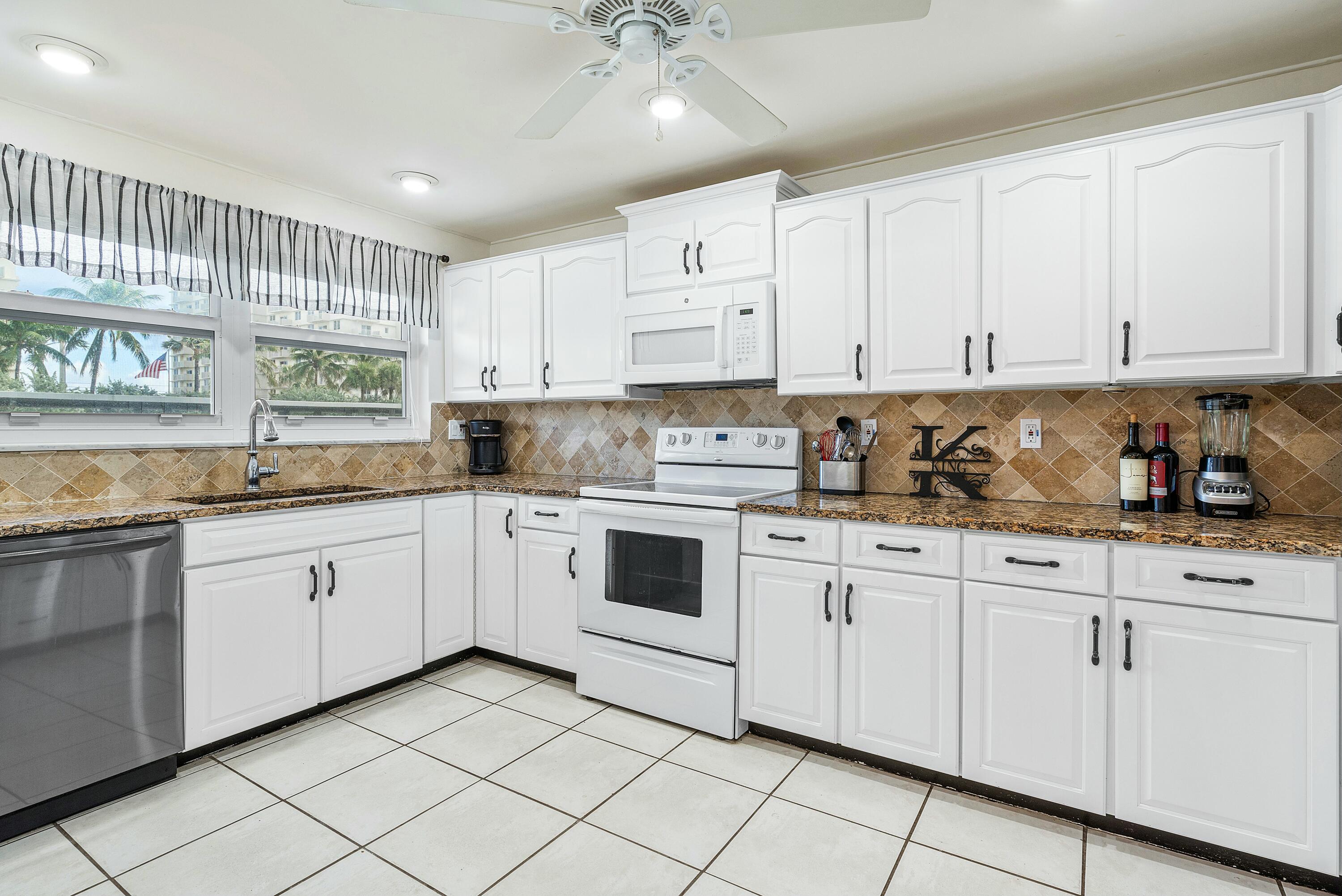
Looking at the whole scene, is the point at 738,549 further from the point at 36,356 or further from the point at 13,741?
the point at 36,356

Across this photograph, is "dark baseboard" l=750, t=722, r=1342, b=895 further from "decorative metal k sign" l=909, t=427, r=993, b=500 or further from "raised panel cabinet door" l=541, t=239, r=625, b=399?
"raised panel cabinet door" l=541, t=239, r=625, b=399

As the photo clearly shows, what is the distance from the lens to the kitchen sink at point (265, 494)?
277 cm

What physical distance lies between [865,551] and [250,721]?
2.37 metres

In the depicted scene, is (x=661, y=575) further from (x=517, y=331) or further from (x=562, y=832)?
(x=517, y=331)

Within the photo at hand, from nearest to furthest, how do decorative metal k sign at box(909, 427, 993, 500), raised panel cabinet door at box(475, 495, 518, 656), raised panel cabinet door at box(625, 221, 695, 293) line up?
decorative metal k sign at box(909, 427, 993, 500) → raised panel cabinet door at box(625, 221, 695, 293) → raised panel cabinet door at box(475, 495, 518, 656)

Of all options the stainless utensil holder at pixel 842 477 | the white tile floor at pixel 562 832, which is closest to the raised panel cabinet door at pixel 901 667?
the white tile floor at pixel 562 832

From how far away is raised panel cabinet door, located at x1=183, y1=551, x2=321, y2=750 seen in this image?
230 cm

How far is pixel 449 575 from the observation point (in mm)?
3271

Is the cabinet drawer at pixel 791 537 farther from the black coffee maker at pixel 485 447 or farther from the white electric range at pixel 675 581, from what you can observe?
the black coffee maker at pixel 485 447

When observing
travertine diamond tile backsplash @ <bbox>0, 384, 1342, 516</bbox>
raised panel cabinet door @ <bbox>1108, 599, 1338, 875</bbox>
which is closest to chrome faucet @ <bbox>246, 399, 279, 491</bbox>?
travertine diamond tile backsplash @ <bbox>0, 384, 1342, 516</bbox>

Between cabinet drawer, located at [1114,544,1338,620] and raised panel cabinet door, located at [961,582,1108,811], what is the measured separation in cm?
14

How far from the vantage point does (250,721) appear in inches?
96.9

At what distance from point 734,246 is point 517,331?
55.2 inches

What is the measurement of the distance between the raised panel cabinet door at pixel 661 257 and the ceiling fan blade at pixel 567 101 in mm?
1048
